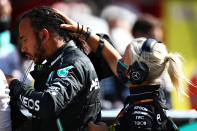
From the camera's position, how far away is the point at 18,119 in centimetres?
360

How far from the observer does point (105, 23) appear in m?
8.70

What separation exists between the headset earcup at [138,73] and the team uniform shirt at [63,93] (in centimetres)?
28

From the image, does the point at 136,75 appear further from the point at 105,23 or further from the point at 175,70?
the point at 105,23

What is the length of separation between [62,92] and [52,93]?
73 mm

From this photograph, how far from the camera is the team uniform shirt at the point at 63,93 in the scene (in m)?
3.17

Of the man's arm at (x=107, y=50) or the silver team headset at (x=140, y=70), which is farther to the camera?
the man's arm at (x=107, y=50)

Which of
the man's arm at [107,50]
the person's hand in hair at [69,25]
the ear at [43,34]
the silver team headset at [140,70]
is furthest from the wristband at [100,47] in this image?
the ear at [43,34]

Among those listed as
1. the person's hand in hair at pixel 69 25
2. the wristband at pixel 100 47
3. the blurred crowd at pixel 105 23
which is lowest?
the blurred crowd at pixel 105 23

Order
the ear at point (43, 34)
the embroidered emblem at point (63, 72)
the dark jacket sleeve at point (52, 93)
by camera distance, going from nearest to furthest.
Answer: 1. the dark jacket sleeve at point (52, 93)
2. the embroidered emblem at point (63, 72)
3. the ear at point (43, 34)

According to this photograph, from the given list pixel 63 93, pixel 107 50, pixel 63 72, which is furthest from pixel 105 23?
pixel 63 93

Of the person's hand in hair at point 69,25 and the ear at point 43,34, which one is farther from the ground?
the person's hand in hair at point 69,25

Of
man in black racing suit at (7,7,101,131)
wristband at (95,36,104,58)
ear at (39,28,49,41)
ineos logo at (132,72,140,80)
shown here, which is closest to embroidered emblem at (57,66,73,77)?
man in black racing suit at (7,7,101,131)

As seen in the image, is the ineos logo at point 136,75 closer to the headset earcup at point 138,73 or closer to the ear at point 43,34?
the headset earcup at point 138,73

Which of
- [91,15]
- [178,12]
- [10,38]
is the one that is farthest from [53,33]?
[178,12]
